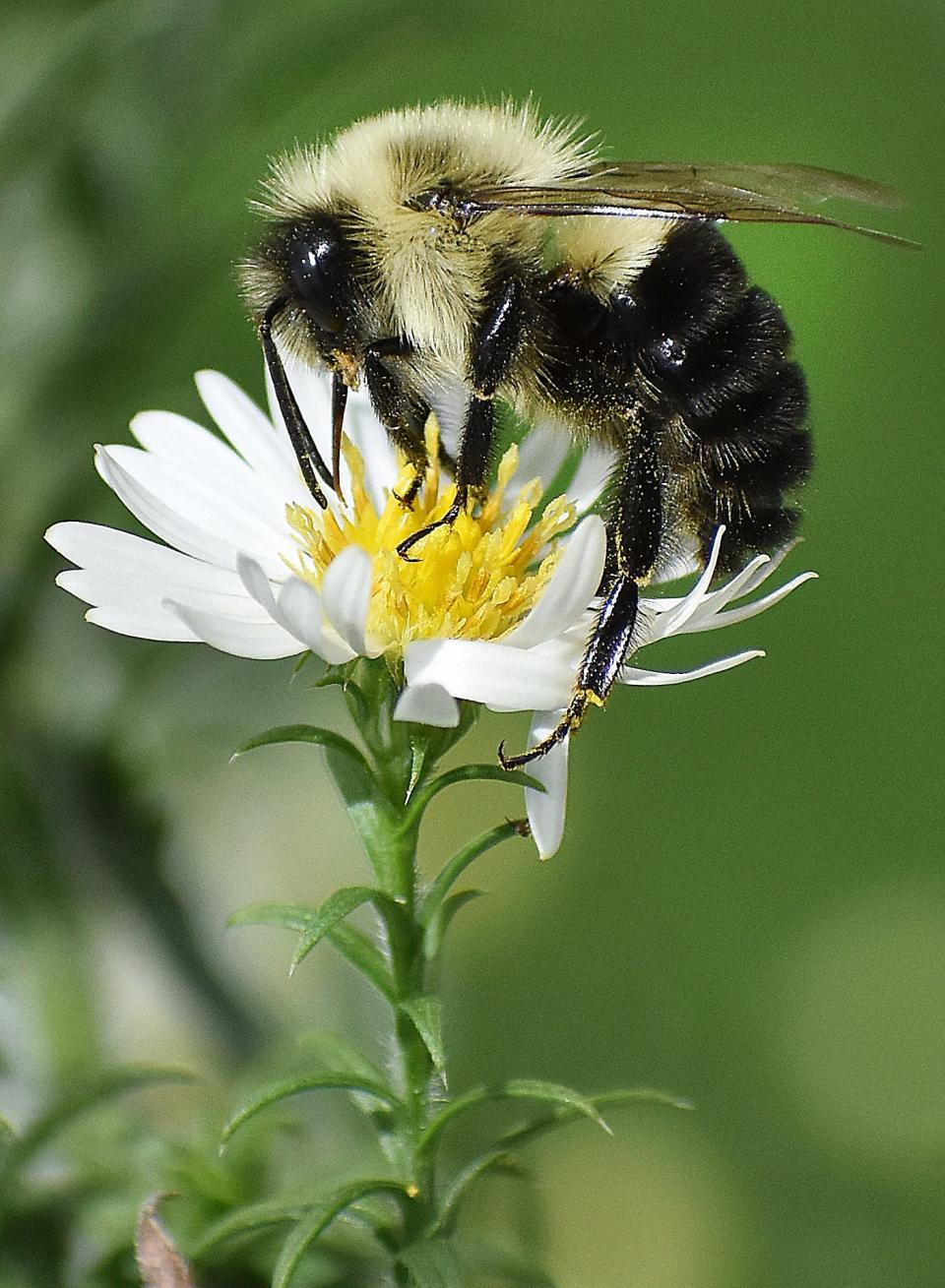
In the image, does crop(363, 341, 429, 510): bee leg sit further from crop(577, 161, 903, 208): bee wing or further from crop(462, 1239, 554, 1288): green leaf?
crop(462, 1239, 554, 1288): green leaf

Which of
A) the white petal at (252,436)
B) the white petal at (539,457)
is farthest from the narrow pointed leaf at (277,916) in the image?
the white petal at (539,457)

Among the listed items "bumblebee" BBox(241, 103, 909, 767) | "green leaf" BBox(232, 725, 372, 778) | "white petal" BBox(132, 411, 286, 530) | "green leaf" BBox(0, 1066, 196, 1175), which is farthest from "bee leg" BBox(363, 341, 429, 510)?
"green leaf" BBox(0, 1066, 196, 1175)

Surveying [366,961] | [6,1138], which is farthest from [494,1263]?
→ [6,1138]

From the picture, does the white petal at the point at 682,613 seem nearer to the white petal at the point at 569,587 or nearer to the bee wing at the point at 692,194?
the white petal at the point at 569,587

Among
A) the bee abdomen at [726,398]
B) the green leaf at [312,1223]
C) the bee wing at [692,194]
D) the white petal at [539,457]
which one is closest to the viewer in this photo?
the green leaf at [312,1223]

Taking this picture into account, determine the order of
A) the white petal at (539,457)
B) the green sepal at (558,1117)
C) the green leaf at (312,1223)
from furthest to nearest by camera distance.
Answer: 1. the white petal at (539,457)
2. the green sepal at (558,1117)
3. the green leaf at (312,1223)
